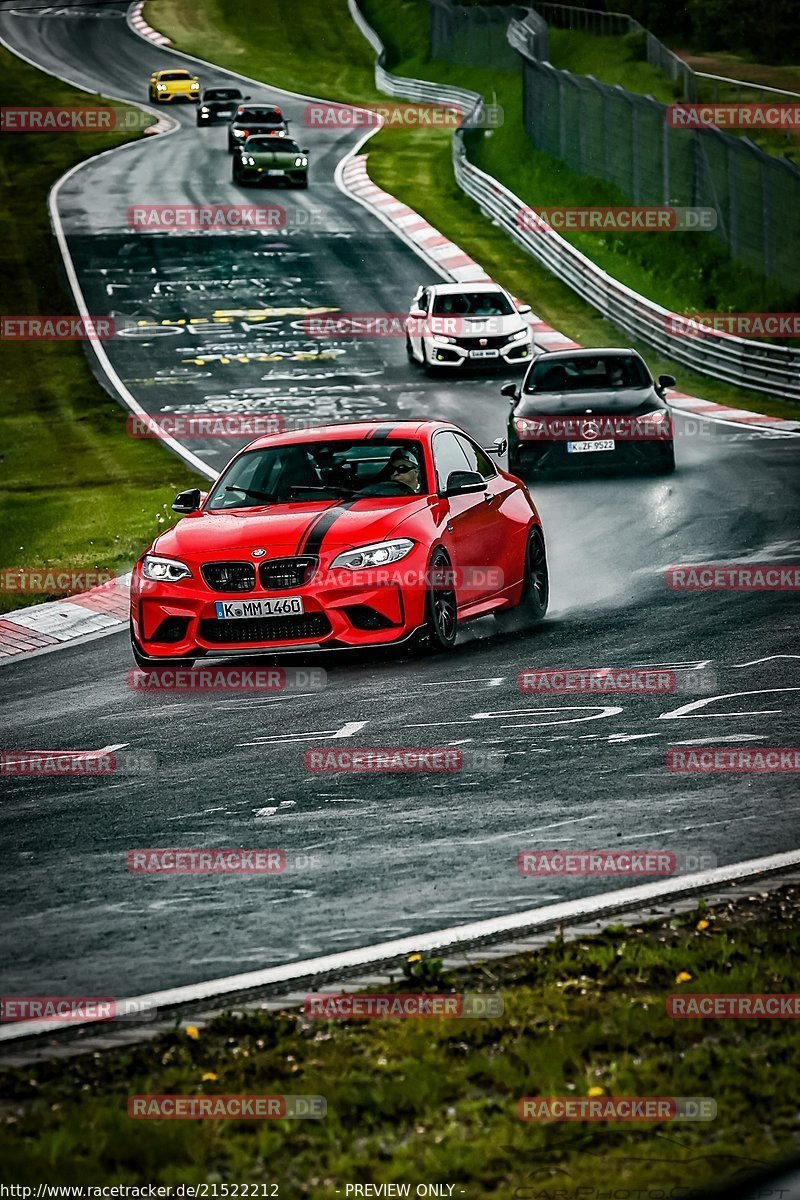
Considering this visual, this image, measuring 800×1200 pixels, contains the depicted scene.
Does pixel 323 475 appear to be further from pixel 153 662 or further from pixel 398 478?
pixel 153 662

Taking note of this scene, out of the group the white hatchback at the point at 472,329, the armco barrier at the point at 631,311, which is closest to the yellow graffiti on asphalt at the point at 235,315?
the armco barrier at the point at 631,311

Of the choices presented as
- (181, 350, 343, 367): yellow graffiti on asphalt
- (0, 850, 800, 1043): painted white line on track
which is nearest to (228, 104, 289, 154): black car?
(181, 350, 343, 367): yellow graffiti on asphalt

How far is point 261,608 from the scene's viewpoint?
11.8 metres

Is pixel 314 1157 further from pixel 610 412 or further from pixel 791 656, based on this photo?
pixel 610 412

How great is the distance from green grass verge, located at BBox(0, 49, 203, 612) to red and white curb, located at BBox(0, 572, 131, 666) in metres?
0.51

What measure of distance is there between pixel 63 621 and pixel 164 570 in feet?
11.3

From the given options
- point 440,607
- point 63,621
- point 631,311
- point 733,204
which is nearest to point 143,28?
point 733,204

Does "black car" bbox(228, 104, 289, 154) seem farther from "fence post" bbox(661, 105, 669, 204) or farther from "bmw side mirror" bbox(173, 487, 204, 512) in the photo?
"bmw side mirror" bbox(173, 487, 204, 512)

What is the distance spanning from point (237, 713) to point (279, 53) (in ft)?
243

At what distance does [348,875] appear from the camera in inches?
299

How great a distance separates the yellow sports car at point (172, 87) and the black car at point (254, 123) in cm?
1382

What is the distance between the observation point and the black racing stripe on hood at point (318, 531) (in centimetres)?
1184

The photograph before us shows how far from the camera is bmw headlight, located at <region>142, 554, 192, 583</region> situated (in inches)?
473

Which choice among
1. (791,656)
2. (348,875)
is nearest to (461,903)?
(348,875)
